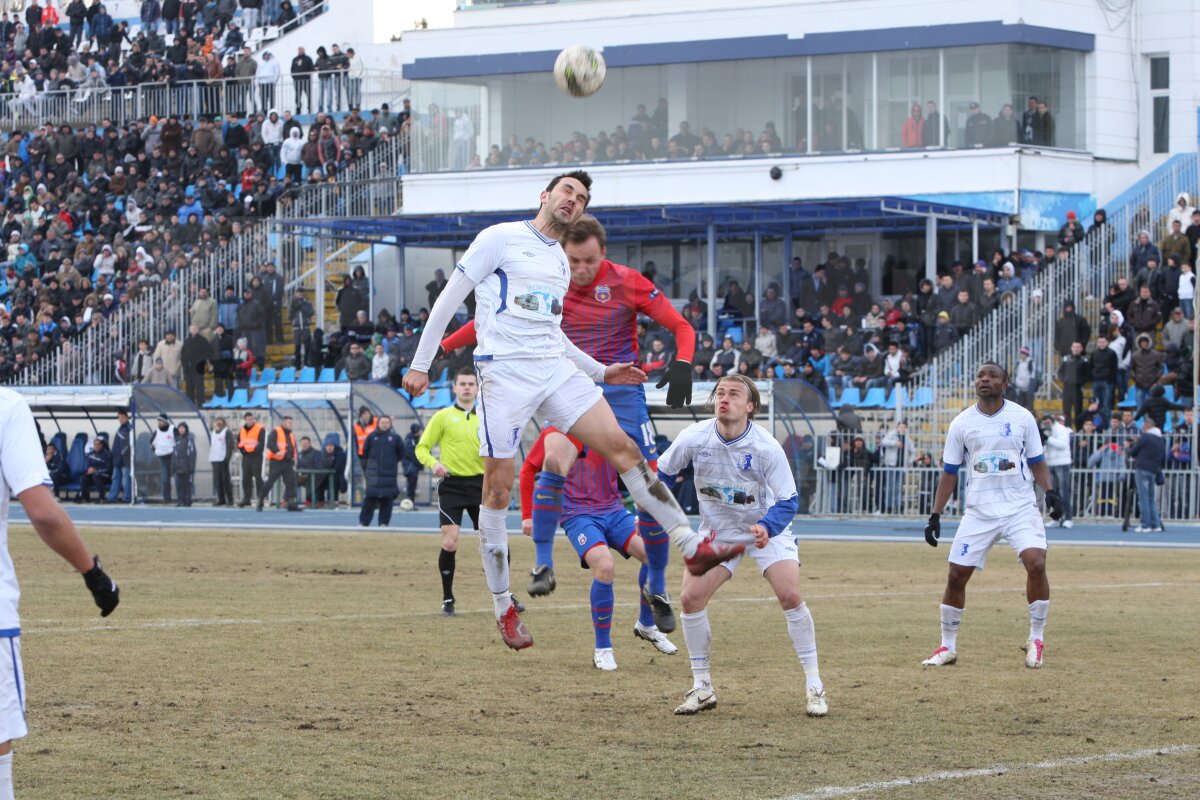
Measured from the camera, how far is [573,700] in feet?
35.3

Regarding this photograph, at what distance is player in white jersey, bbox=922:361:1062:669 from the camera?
13078mm

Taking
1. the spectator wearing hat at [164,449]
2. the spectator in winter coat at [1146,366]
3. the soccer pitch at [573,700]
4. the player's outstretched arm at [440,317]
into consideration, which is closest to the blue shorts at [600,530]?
the soccer pitch at [573,700]

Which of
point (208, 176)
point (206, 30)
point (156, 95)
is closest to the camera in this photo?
point (208, 176)

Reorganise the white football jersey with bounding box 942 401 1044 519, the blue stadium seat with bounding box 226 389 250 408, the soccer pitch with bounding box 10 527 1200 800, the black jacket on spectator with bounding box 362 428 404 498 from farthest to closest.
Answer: the blue stadium seat with bounding box 226 389 250 408
the black jacket on spectator with bounding box 362 428 404 498
the white football jersey with bounding box 942 401 1044 519
the soccer pitch with bounding box 10 527 1200 800

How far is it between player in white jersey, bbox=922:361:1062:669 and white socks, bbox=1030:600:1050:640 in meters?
0.21

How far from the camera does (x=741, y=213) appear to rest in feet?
133

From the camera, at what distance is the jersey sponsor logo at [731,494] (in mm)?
10406

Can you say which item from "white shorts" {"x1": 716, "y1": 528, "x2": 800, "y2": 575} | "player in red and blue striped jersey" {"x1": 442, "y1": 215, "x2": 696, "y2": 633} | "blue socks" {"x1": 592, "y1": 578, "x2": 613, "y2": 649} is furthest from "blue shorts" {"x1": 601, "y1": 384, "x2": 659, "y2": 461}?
"white shorts" {"x1": 716, "y1": 528, "x2": 800, "y2": 575}

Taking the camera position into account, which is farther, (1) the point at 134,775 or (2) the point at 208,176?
(2) the point at 208,176

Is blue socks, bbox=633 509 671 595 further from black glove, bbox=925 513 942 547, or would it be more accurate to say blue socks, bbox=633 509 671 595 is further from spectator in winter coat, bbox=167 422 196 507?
spectator in winter coat, bbox=167 422 196 507

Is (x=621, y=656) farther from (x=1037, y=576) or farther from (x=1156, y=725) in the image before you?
(x=1156, y=725)

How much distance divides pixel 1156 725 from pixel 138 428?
30.8m

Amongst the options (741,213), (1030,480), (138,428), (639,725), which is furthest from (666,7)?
(639,725)

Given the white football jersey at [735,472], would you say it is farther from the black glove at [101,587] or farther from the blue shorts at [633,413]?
the black glove at [101,587]
